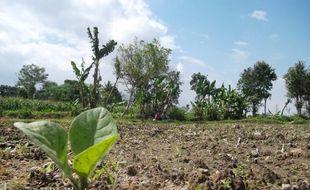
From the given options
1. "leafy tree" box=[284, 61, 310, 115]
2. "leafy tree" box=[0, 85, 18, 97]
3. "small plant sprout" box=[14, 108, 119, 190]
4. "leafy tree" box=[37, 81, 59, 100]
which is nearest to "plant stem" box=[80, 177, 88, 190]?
"small plant sprout" box=[14, 108, 119, 190]

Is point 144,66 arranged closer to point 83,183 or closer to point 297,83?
point 297,83

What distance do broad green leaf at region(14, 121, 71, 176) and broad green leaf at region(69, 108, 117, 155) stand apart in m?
0.05

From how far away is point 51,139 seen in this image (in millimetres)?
1581

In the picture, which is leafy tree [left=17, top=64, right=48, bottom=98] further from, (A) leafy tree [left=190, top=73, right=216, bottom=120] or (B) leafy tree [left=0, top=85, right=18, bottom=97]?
(A) leafy tree [left=190, top=73, right=216, bottom=120]

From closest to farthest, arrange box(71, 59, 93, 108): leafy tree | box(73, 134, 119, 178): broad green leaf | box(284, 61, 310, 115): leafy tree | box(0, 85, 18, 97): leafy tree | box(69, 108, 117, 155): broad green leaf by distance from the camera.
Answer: box(73, 134, 119, 178): broad green leaf → box(69, 108, 117, 155): broad green leaf → box(71, 59, 93, 108): leafy tree → box(284, 61, 310, 115): leafy tree → box(0, 85, 18, 97): leafy tree

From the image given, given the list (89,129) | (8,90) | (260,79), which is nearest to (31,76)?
(8,90)

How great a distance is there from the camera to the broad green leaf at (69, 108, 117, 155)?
64.9 inches

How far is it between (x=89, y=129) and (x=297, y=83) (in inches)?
1155

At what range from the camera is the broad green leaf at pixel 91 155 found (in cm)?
137

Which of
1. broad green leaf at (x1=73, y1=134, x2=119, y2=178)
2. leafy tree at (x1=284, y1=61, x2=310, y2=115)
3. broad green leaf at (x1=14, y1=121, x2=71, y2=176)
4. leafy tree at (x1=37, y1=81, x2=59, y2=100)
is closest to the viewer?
broad green leaf at (x1=73, y1=134, x2=119, y2=178)

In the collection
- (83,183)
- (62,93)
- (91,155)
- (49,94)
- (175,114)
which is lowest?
(83,183)

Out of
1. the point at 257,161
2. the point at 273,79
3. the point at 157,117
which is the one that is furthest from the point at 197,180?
the point at 273,79

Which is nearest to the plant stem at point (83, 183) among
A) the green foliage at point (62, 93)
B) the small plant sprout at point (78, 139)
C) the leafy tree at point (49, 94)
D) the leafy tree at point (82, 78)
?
the small plant sprout at point (78, 139)

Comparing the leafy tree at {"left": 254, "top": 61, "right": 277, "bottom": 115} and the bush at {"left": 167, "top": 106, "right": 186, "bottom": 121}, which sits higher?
the leafy tree at {"left": 254, "top": 61, "right": 277, "bottom": 115}
